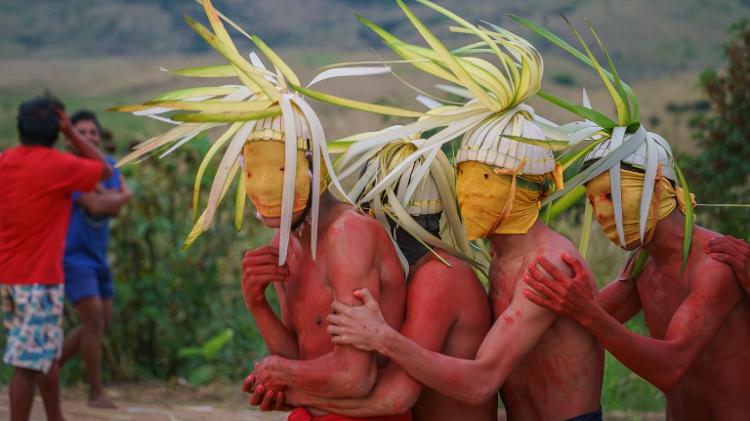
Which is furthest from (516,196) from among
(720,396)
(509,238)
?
(720,396)

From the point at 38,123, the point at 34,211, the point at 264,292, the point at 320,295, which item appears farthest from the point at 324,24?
the point at 320,295

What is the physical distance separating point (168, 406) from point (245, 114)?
4078 millimetres

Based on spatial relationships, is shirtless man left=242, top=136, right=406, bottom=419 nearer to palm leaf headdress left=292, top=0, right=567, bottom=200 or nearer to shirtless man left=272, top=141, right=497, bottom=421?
shirtless man left=272, top=141, right=497, bottom=421

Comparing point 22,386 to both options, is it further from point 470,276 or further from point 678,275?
point 678,275

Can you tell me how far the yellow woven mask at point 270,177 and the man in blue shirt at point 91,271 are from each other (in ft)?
10.9

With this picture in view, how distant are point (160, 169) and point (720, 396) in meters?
4.99

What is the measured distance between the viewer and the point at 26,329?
18.3ft

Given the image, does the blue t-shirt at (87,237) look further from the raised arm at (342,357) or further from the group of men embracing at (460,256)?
the raised arm at (342,357)

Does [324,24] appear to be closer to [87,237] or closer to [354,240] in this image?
[87,237]

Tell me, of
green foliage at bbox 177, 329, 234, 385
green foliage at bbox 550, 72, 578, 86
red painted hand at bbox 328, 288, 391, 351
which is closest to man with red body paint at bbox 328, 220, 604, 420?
red painted hand at bbox 328, 288, 391, 351

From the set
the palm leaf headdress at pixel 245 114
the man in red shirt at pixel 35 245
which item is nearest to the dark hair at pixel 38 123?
the man in red shirt at pixel 35 245

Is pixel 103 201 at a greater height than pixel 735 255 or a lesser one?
lesser

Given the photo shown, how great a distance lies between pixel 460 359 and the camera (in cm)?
331

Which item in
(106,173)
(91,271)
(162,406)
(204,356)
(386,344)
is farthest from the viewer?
(204,356)
